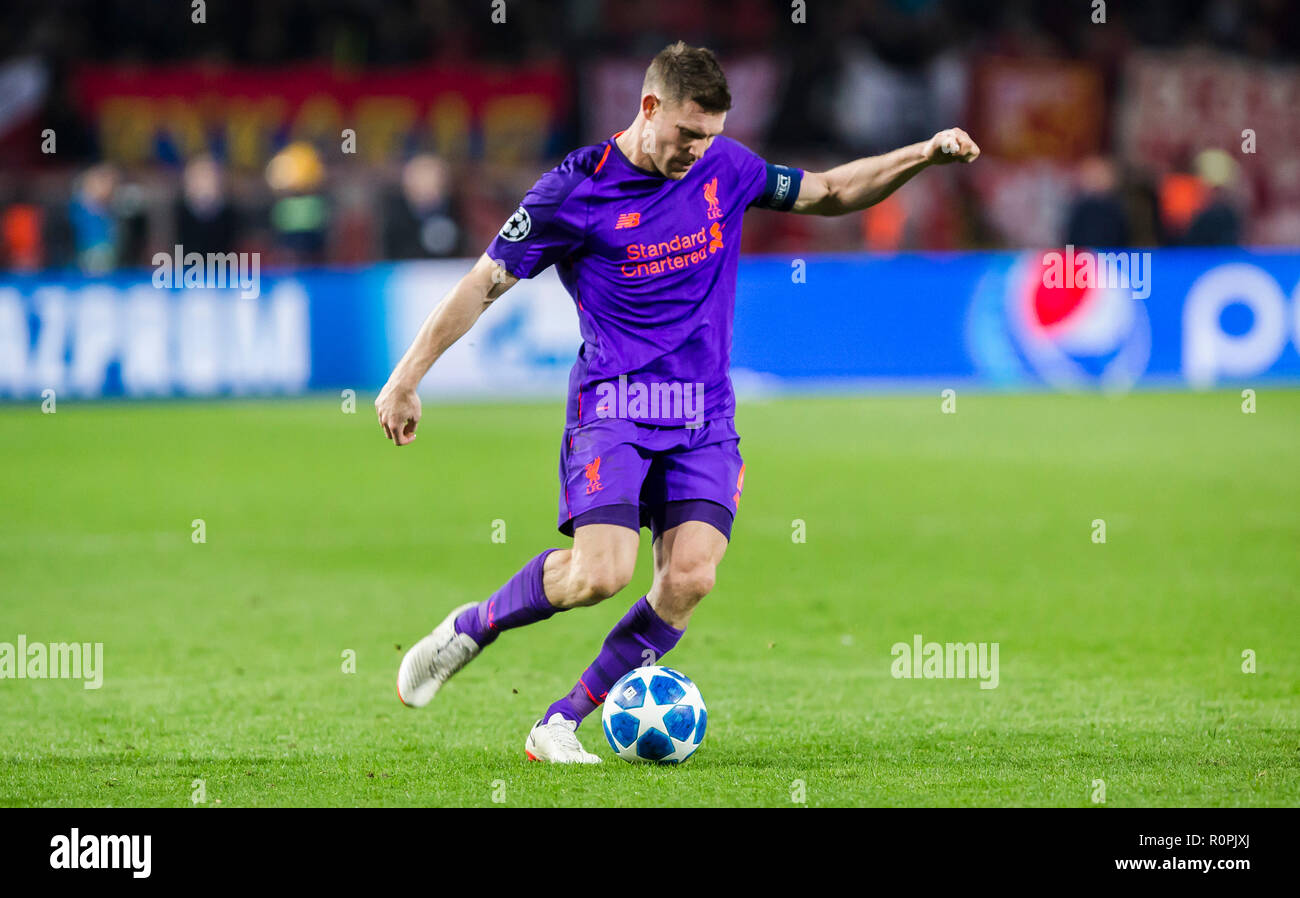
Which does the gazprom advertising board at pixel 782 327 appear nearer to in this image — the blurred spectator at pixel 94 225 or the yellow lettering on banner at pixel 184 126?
the blurred spectator at pixel 94 225

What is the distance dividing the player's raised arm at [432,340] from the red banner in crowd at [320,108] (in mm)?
19956

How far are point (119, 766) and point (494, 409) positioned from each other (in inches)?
496

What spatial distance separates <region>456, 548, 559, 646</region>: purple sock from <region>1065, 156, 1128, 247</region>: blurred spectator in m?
15.0

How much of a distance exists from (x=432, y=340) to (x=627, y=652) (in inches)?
47.3

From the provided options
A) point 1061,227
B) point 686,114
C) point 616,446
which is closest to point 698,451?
point 616,446

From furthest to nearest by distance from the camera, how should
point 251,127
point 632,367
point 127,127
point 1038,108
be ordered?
point 1038,108, point 251,127, point 127,127, point 632,367

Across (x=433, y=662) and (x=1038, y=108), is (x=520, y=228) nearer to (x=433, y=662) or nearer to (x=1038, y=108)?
(x=433, y=662)

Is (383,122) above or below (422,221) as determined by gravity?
above

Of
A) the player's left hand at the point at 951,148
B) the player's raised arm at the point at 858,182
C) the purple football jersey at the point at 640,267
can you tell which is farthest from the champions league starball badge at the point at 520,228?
the player's left hand at the point at 951,148

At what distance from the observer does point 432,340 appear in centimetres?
525

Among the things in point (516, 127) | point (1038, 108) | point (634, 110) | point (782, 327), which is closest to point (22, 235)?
point (516, 127)

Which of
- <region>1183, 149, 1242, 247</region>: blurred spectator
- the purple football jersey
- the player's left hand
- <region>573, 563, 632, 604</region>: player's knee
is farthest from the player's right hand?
<region>1183, 149, 1242, 247</region>: blurred spectator

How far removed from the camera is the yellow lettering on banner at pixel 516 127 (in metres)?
25.1

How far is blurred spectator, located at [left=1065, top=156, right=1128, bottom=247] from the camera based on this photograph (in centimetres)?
1931
